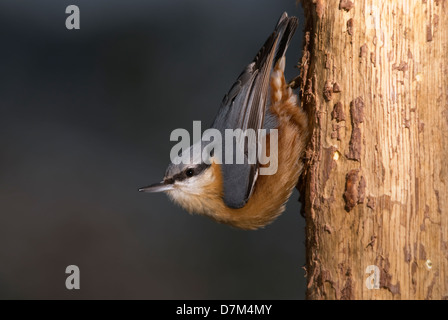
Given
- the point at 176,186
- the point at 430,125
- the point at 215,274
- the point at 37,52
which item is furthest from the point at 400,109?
the point at 37,52

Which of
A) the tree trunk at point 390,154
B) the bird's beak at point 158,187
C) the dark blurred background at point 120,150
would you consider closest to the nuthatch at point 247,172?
the bird's beak at point 158,187

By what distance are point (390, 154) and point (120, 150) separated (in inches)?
138

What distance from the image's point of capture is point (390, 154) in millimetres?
2223

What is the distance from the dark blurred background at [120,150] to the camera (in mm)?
4766

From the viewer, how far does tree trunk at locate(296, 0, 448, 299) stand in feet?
7.18

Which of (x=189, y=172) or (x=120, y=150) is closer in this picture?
(x=189, y=172)

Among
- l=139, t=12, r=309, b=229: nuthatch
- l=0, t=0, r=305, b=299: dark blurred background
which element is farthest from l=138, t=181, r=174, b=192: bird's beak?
l=0, t=0, r=305, b=299: dark blurred background

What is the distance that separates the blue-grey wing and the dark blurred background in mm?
1943

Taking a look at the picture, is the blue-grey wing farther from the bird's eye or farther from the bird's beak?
the bird's beak

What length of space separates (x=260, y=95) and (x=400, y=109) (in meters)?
0.91

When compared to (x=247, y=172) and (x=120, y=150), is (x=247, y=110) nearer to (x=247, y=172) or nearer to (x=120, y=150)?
(x=247, y=172)

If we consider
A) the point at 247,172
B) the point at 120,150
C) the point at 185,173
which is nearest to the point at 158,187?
the point at 185,173

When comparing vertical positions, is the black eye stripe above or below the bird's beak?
above

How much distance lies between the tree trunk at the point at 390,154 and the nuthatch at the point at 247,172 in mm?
569
